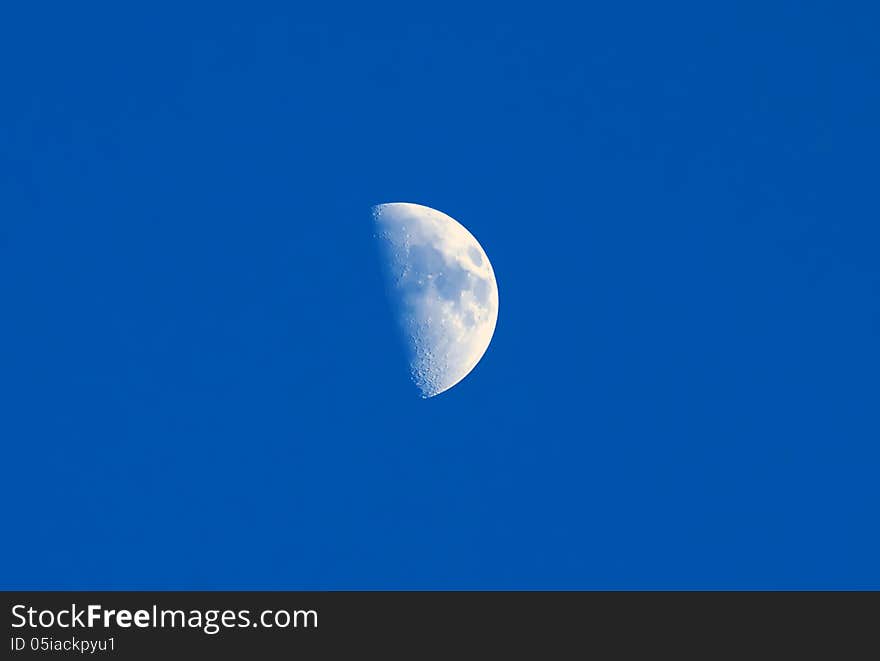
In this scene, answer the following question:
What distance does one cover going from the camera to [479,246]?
1873cm

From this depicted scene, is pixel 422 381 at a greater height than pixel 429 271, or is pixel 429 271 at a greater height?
pixel 429 271

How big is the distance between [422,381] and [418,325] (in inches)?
33.8
